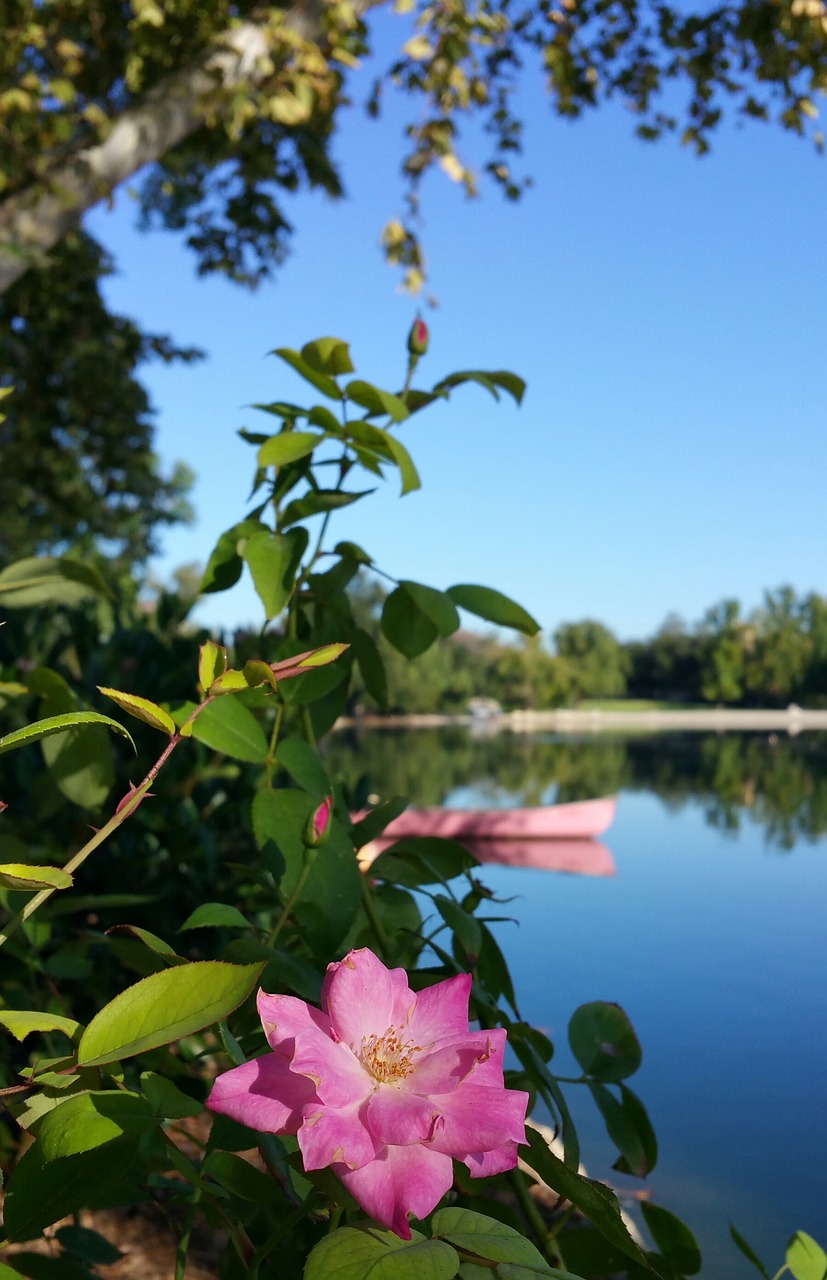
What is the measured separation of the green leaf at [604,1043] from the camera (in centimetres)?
55

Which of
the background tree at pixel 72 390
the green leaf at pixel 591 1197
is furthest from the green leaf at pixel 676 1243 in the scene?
the background tree at pixel 72 390

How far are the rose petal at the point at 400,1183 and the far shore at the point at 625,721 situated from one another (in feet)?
93.4

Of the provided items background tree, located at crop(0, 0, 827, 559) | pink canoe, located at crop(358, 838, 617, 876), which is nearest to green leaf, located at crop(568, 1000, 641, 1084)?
background tree, located at crop(0, 0, 827, 559)

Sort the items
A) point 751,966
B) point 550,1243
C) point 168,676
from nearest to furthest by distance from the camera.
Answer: point 550,1243 < point 168,676 < point 751,966

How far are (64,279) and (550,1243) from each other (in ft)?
19.1

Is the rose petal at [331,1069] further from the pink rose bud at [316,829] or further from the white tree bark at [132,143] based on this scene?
the white tree bark at [132,143]

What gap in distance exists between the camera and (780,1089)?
2.51 m

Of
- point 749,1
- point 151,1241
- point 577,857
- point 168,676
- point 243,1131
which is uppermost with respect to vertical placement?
point 749,1

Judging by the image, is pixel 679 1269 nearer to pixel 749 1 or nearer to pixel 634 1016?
pixel 634 1016

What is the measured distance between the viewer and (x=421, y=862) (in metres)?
0.59

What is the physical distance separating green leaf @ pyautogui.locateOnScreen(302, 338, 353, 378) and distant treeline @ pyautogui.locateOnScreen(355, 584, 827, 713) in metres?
28.1

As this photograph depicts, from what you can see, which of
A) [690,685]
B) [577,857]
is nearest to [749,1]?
[577,857]

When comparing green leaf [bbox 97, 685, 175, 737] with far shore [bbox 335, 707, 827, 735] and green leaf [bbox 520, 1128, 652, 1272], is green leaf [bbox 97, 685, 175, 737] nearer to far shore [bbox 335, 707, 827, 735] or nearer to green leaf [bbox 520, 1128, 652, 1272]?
green leaf [bbox 520, 1128, 652, 1272]

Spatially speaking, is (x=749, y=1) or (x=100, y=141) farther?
(x=749, y=1)
